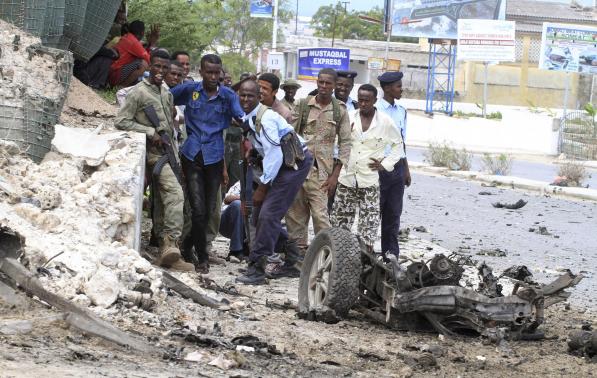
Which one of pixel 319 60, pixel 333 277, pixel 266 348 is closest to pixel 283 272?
pixel 333 277

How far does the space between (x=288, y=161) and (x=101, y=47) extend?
606 centimetres

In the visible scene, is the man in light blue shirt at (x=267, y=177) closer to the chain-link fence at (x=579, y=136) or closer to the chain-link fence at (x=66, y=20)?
the chain-link fence at (x=66, y=20)

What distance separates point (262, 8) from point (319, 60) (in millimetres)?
2924

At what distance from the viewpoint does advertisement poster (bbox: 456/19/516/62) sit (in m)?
54.2

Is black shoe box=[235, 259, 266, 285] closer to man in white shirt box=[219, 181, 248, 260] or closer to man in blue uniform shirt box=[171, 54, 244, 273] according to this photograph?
man in blue uniform shirt box=[171, 54, 244, 273]

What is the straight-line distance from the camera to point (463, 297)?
7.52 metres

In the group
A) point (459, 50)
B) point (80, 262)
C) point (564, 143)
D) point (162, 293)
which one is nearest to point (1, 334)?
point (80, 262)

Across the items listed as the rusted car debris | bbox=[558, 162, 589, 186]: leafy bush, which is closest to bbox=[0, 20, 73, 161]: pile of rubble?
the rusted car debris

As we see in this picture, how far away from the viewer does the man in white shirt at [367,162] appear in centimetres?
1073

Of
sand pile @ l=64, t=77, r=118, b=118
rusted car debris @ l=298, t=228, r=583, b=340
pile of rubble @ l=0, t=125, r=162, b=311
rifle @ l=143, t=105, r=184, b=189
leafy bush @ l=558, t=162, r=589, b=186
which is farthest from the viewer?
leafy bush @ l=558, t=162, r=589, b=186

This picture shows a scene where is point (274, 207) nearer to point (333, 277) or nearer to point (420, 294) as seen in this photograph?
point (333, 277)

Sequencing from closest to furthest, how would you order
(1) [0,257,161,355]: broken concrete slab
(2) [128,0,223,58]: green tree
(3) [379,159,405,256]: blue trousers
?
(1) [0,257,161,355]: broken concrete slab
(3) [379,159,405,256]: blue trousers
(2) [128,0,223,58]: green tree

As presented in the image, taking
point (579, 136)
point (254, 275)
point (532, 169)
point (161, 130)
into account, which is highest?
point (161, 130)

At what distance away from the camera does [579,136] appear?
1518 inches
